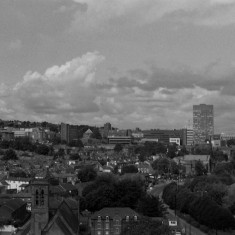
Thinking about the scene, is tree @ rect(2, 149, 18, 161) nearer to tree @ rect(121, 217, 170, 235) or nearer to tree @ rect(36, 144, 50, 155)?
tree @ rect(36, 144, 50, 155)

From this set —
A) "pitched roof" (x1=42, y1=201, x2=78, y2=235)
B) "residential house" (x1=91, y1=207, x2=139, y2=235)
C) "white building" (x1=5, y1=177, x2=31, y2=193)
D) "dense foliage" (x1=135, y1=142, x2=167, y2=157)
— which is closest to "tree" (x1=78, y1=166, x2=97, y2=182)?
"white building" (x1=5, y1=177, x2=31, y2=193)

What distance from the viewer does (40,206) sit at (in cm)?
4028

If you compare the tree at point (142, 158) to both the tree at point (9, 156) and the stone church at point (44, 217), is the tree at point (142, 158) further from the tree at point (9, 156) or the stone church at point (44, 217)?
the stone church at point (44, 217)

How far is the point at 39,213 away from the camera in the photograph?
40.2 m

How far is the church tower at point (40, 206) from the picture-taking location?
4000 centimetres

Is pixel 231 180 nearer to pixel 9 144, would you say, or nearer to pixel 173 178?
pixel 173 178

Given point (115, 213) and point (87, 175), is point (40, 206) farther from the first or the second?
point (87, 175)

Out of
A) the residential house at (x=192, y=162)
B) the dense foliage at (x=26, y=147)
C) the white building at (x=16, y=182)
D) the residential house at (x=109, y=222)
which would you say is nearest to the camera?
the residential house at (x=109, y=222)

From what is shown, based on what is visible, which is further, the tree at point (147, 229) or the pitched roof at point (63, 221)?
the tree at point (147, 229)

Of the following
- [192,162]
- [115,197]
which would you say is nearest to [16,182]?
[115,197]

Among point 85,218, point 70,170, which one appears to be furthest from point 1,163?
point 85,218

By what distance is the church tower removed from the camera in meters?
40.0

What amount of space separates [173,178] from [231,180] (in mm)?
30485

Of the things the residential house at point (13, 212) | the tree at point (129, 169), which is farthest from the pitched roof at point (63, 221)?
the tree at point (129, 169)
